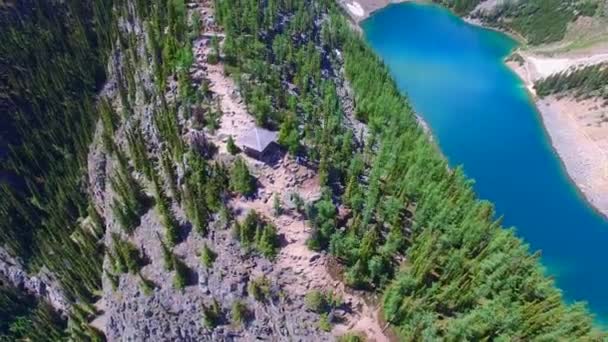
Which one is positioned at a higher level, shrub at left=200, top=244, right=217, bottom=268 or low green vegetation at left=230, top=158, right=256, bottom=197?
low green vegetation at left=230, top=158, right=256, bottom=197

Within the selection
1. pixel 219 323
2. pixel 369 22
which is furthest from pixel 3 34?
pixel 369 22

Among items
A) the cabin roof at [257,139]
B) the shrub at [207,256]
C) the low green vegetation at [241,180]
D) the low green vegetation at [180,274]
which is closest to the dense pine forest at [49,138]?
the low green vegetation at [180,274]

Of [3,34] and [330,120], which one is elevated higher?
[330,120]

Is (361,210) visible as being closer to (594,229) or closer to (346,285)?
(346,285)

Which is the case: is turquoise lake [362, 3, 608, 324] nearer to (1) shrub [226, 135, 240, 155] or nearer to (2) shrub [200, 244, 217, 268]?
(1) shrub [226, 135, 240, 155]

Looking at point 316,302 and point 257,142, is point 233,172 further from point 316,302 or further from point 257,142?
point 316,302

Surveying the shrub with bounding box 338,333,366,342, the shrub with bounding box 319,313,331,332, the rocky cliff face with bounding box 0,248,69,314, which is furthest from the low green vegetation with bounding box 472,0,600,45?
the rocky cliff face with bounding box 0,248,69,314
